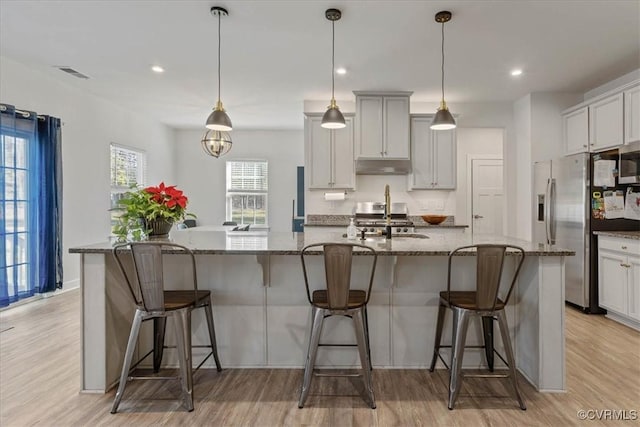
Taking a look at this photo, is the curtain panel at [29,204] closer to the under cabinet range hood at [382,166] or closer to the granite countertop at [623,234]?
the under cabinet range hood at [382,166]

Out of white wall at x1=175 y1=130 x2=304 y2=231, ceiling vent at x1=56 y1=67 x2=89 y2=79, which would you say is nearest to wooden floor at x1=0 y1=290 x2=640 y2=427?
ceiling vent at x1=56 y1=67 x2=89 y2=79

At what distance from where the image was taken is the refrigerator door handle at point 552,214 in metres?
4.19

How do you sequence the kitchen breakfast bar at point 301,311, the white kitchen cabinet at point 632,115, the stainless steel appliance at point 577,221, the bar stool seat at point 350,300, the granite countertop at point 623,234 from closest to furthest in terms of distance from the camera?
the bar stool seat at point 350,300, the kitchen breakfast bar at point 301,311, the granite countertop at point 623,234, the white kitchen cabinet at point 632,115, the stainless steel appliance at point 577,221

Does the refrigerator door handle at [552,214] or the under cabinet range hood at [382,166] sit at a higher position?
the under cabinet range hood at [382,166]

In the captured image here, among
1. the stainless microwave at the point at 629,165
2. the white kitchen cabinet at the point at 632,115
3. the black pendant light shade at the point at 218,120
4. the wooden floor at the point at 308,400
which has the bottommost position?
the wooden floor at the point at 308,400

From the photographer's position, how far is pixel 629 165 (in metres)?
3.68

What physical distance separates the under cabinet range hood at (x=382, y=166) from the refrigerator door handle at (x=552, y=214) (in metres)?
1.76

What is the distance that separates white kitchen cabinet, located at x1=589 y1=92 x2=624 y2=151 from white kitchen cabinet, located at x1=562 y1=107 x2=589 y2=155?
0.28 ft

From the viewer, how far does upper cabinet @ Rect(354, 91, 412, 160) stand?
191 inches

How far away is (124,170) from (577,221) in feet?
21.5

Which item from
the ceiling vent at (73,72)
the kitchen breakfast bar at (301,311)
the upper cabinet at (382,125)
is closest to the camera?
the kitchen breakfast bar at (301,311)

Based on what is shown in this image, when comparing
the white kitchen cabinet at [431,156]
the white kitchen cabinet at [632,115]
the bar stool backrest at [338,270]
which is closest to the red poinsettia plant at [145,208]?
the bar stool backrest at [338,270]

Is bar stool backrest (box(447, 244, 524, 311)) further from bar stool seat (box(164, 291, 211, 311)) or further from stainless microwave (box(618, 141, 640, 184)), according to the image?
stainless microwave (box(618, 141, 640, 184))

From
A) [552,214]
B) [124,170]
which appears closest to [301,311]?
[552,214]
